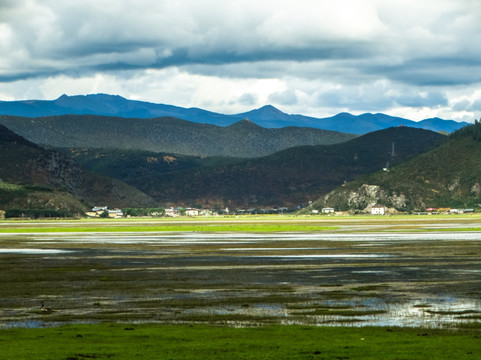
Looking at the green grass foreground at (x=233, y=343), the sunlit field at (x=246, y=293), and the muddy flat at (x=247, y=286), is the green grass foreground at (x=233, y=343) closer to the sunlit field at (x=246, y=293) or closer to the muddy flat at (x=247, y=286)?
the sunlit field at (x=246, y=293)

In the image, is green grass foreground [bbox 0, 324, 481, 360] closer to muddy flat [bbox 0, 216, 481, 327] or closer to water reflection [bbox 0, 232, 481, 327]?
muddy flat [bbox 0, 216, 481, 327]

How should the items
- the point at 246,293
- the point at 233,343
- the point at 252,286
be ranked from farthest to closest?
the point at 252,286
the point at 246,293
the point at 233,343

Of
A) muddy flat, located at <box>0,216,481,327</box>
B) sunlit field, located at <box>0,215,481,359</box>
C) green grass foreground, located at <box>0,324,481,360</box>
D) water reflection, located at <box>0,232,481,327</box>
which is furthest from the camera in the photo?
water reflection, located at <box>0,232,481,327</box>

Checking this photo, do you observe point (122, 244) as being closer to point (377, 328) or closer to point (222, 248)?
point (222, 248)

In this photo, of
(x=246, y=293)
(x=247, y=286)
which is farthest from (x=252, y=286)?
(x=246, y=293)

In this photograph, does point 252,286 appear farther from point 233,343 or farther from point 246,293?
point 233,343

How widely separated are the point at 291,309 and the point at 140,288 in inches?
458

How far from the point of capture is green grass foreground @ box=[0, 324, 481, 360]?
24203mm

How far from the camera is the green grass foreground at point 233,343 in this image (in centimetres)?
2420

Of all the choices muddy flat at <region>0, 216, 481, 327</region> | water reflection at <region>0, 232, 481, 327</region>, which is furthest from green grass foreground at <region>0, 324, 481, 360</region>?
water reflection at <region>0, 232, 481, 327</region>

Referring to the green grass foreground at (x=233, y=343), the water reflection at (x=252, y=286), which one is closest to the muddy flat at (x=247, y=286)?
the water reflection at (x=252, y=286)

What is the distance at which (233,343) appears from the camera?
2612 centimetres

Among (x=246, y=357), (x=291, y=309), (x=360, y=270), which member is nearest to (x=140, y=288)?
(x=291, y=309)

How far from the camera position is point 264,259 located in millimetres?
63750
